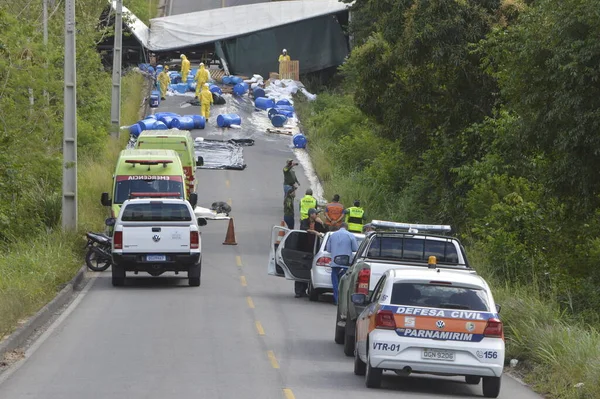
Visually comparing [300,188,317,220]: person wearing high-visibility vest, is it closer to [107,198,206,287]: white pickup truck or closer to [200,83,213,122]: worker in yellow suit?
[107,198,206,287]: white pickup truck

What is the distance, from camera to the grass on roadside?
19578mm

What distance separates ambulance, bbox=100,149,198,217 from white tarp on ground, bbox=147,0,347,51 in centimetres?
4017

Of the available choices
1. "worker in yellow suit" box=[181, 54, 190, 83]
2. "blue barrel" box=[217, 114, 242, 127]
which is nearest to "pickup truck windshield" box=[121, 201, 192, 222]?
"blue barrel" box=[217, 114, 242, 127]

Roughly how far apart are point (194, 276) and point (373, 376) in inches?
483

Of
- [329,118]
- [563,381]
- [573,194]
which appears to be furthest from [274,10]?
[563,381]

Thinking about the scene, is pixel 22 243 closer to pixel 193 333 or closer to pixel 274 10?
pixel 193 333

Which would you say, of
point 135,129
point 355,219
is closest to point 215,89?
point 135,129

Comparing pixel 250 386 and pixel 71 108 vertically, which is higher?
pixel 71 108

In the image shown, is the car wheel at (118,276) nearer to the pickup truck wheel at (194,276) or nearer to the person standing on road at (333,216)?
the pickup truck wheel at (194,276)

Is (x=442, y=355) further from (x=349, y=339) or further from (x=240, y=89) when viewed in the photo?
(x=240, y=89)

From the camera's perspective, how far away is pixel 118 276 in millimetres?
25328

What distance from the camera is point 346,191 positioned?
41031 mm

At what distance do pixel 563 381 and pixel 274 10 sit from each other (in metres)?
60.0

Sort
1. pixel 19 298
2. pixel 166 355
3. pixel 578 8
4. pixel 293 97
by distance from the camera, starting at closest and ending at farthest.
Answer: pixel 166 355 → pixel 578 8 → pixel 19 298 → pixel 293 97
